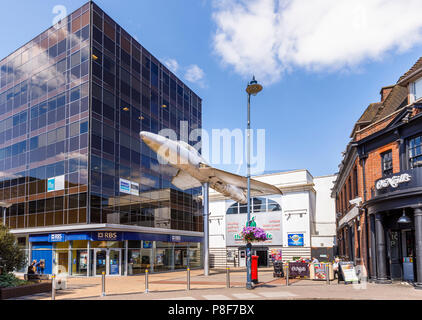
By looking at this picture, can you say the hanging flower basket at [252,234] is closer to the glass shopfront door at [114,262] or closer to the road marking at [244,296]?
the road marking at [244,296]

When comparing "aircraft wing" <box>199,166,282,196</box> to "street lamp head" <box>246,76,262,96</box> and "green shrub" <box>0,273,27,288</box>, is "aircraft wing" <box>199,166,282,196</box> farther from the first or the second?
"green shrub" <box>0,273,27,288</box>

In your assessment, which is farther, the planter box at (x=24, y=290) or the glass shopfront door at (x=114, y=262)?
the glass shopfront door at (x=114, y=262)

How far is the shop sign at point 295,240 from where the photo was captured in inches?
1602

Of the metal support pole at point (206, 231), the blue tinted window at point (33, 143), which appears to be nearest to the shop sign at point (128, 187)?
the metal support pole at point (206, 231)

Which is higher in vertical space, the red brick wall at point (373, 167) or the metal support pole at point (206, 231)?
the red brick wall at point (373, 167)

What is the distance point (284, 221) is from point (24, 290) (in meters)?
30.4

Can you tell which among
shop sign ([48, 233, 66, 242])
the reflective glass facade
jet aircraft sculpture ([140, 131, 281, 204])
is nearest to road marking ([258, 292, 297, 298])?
jet aircraft sculpture ([140, 131, 281, 204])

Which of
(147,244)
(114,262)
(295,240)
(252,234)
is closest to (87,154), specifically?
(114,262)

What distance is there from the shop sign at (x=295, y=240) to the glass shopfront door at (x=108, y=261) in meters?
19.5

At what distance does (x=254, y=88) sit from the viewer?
1789 centimetres

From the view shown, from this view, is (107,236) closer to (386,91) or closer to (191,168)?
(191,168)

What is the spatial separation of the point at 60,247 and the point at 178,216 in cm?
1228
